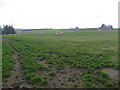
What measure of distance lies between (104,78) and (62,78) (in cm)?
350

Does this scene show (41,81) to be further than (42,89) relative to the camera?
Yes

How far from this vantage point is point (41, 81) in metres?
9.09

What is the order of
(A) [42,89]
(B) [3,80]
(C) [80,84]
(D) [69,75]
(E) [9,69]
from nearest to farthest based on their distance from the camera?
(A) [42,89], (C) [80,84], (B) [3,80], (D) [69,75], (E) [9,69]

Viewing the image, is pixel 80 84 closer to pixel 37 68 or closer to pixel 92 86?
pixel 92 86

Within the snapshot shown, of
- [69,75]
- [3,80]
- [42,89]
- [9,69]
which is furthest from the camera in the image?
[9,69]

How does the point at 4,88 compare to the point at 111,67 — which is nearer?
the point at 4,88

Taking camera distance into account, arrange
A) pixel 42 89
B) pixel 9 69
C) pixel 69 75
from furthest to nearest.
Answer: pixel 9 69 → pixel 69 75 → pixel 42 89

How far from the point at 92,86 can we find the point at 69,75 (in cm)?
266

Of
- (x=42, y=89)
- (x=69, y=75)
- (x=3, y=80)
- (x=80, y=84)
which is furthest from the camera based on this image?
(x=69, y=75)

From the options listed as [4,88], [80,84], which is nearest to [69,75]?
[80,84]

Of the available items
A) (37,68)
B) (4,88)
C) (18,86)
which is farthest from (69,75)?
(4,88)

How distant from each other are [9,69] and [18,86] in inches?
149

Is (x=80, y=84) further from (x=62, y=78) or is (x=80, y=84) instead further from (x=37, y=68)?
(x=37, y=68)

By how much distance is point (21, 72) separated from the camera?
36.1 ft
